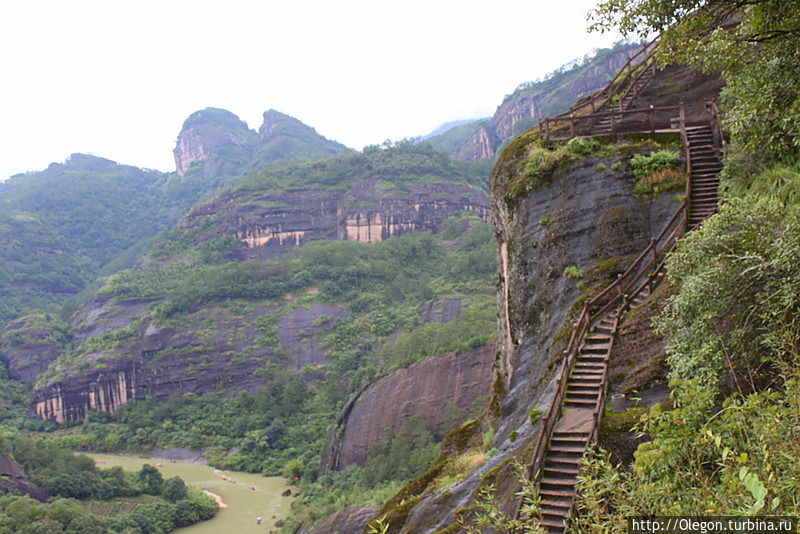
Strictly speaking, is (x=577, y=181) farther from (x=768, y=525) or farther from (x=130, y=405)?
(x=130, y=405)

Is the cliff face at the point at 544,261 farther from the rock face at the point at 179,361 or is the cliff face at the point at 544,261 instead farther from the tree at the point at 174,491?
the rock face at the point at 179,361

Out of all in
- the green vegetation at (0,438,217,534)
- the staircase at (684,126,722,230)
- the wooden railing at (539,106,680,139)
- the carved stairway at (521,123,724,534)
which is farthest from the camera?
the green vegetation at (0,438,217,534)

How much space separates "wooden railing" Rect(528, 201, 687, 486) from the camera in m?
12.0

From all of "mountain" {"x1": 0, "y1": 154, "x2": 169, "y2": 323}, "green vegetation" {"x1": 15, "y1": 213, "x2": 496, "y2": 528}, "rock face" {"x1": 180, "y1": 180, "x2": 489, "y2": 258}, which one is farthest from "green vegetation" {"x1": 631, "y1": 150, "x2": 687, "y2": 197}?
"mountain" {"x1": 0, "y1": 154, "x2": 169, "y2": 323}

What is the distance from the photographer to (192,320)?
8631 centimetres

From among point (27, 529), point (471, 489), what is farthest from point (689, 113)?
point (27, 529)

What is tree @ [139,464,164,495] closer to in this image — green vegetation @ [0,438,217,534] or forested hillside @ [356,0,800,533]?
green vegetation @ [0,438,217,534]

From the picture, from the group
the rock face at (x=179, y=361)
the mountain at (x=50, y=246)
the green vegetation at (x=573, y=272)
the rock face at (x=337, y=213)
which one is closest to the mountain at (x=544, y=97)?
the rock face at (x=337, y=213)

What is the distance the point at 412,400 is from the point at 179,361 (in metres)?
45.1

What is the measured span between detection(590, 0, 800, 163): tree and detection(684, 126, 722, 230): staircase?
3.67 meters

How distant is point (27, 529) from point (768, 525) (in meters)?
41.0

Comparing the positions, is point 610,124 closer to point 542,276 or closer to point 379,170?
point 542,276

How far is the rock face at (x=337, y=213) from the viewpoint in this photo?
112 meters

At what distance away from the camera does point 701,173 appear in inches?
642
